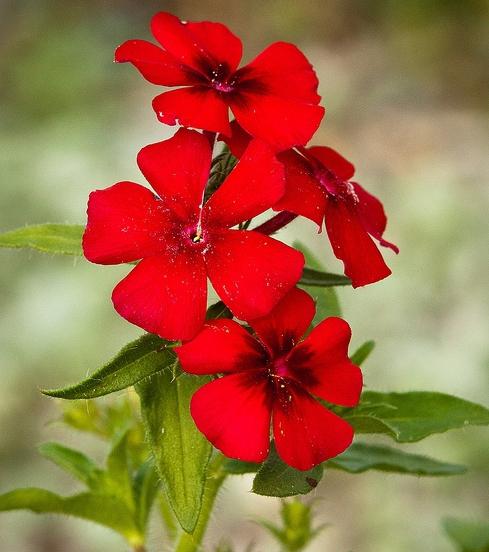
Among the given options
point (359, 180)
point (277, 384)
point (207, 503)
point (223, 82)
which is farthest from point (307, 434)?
point (359, 180)

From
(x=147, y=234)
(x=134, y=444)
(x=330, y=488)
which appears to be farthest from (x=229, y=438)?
(x=330, y=488)

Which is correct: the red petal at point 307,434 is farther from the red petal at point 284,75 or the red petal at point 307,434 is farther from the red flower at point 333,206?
the red petal at point 284,75

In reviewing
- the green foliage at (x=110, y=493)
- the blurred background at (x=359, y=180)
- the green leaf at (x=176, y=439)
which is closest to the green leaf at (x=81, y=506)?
the green foliage at (x=110, y=493)

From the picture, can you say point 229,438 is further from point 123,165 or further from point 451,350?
point 123,165

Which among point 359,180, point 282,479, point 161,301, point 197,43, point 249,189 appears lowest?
point 282,479

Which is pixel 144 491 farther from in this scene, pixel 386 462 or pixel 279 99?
pixel 279 99
